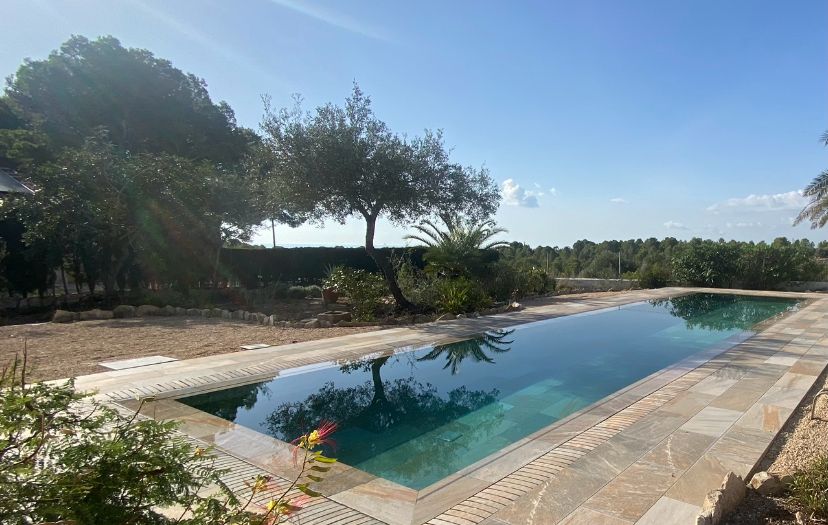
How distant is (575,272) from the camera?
24.8m

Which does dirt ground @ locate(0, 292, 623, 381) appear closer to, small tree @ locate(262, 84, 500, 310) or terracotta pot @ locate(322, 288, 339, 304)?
small tree @ locate(262, 84, 500, 310)

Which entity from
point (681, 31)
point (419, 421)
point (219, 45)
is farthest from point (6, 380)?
point (681, 31)

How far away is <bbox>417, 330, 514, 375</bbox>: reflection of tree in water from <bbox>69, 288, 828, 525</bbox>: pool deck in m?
1.74

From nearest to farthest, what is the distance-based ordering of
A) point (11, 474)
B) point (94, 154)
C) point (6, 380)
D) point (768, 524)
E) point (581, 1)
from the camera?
point (11, 474)
point (6, 380)
point (768, 524)
point (581, 1)
point (94, 154)

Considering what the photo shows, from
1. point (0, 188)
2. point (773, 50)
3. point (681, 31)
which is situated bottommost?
point (0, 188)

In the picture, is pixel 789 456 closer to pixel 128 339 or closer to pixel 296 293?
pixel 128 339

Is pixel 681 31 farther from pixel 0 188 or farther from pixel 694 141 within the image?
pixel 0 188

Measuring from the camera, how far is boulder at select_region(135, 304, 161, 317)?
1150cm

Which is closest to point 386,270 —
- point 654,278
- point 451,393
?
point 451,393

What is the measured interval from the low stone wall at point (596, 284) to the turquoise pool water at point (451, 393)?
34.8 ft

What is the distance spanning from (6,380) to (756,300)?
19089 millimetres

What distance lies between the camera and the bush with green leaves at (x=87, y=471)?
4.71ft

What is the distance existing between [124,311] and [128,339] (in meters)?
→ 3.22

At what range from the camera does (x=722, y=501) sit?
8.95ft
